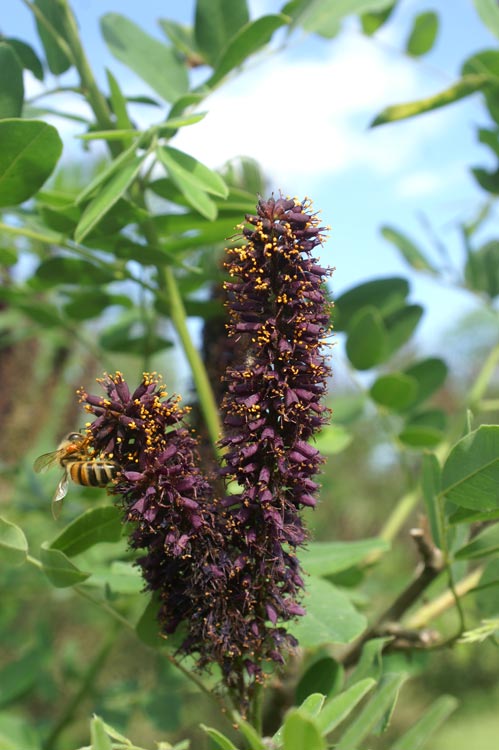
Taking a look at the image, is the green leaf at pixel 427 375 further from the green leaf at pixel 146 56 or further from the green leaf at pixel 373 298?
the green leaf at pixel 146 56

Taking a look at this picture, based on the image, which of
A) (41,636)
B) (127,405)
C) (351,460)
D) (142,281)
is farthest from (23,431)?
(351,460)

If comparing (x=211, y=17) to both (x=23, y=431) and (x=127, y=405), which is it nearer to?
(x=127, y=405)

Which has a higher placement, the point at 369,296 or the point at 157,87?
the point at 157,87

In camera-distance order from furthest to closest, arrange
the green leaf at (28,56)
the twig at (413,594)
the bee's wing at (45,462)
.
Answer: the green leaf at (28,56), the twig at (413,594), the bee's wing at (45,462)

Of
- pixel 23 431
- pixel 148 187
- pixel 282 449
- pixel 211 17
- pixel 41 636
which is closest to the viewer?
pixel 282 449

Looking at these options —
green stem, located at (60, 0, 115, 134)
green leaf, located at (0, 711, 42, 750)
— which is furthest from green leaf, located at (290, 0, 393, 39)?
green leaf, located at (0, 711, 42, 750)

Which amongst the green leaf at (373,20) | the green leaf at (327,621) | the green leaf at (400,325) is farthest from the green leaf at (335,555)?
the green leaf at (373,20)

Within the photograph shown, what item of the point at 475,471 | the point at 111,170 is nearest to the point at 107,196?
the point at 111,170
